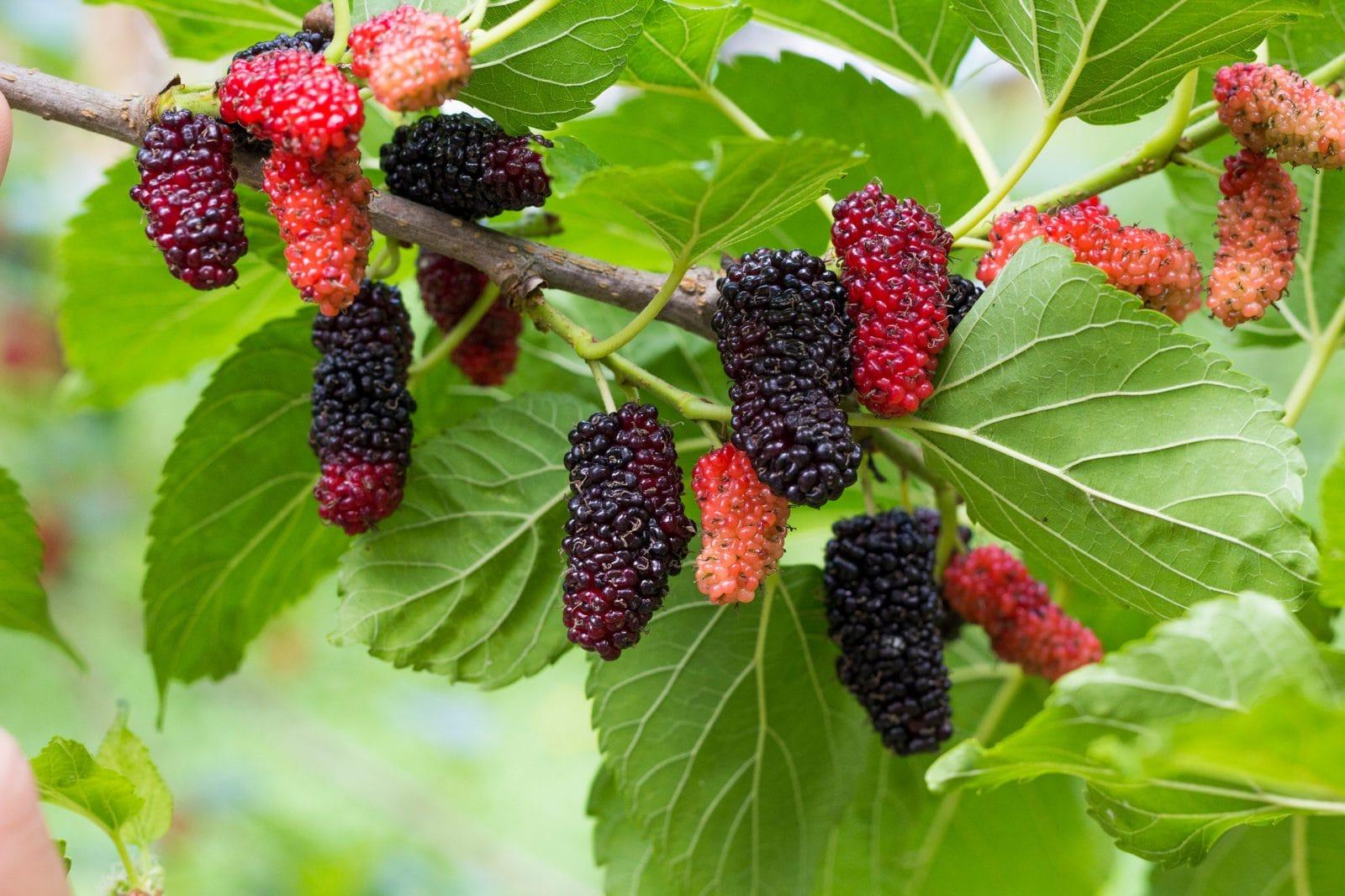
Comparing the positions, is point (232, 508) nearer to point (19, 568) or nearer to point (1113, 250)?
point (19, 568)

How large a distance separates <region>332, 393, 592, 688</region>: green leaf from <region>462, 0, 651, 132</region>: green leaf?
0.23 m

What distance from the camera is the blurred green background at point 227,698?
2.06 m

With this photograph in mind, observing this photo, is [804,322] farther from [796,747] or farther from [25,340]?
[25,340]

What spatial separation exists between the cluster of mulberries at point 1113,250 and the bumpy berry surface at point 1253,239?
0.07ft

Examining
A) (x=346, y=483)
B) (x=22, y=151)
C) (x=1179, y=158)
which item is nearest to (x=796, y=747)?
(x=346, y=483)

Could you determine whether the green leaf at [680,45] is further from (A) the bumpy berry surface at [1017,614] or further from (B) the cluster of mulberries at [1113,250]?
(A) the bumpy berry surface at [1017,614]

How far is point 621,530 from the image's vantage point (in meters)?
0.58

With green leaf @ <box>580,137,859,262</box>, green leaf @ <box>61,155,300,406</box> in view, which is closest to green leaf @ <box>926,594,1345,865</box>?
green leaf @ <box>580,137,859,262</box>

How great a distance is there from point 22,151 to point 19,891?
257cm

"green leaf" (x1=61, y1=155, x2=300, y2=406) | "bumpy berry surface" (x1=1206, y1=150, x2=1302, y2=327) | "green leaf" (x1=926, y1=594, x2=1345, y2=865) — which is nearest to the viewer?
→ "green leaf" (x1=926, y1=594, x2=1345, y2=865)

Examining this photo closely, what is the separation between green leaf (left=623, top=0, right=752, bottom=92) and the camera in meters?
0.76

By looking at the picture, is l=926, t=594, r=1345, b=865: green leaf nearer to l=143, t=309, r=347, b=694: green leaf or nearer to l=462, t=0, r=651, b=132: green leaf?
l=462, t=0, r=651, b=132: green leaf

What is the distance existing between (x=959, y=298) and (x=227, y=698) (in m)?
2.29

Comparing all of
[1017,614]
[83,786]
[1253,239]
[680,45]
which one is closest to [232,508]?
[83,786]
